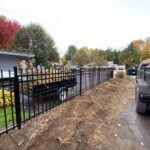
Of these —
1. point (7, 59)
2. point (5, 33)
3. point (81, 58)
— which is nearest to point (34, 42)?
→ point (7, 59)

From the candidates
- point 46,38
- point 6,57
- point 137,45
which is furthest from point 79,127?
point 137,45

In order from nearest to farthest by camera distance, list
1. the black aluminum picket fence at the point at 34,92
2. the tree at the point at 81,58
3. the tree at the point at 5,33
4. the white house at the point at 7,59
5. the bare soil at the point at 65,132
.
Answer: the bare soil at the point at 65,132, the black aluminum picket fence at the point at 34,92, the white house at the point at 7,59, the tree at the point at 5,33, the tree at the point at 81,58

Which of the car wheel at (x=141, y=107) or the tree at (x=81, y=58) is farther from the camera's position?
the tree at (x=81, y=58)

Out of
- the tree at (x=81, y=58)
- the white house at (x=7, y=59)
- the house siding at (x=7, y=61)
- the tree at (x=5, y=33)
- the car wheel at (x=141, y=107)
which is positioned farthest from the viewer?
the tree at (x=81, y=58)

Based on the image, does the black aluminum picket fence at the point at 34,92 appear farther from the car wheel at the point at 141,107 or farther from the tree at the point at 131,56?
the tree at the point at 131,56

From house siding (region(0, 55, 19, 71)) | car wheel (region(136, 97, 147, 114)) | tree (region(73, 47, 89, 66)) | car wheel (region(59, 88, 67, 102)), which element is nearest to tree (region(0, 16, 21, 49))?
house siding (region(0, 55, 19, 71))

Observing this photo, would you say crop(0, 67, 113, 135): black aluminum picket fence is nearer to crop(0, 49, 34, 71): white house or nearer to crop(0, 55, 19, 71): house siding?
crop(0, 49, 34, 71): white house

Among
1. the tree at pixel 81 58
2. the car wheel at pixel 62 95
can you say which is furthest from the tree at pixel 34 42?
the tree at pixel 81 58

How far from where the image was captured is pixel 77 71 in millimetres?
8719

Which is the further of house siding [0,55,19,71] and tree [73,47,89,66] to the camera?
tree [73,47,89,66]

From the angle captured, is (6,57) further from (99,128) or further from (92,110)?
(99,128)

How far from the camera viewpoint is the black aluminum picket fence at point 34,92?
4438 millimetres

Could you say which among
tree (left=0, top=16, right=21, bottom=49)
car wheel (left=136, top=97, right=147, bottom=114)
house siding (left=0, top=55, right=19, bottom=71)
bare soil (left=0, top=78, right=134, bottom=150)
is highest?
tree (left=0, top=16, right=21, bottom=49)

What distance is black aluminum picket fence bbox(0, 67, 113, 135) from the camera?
444cm
